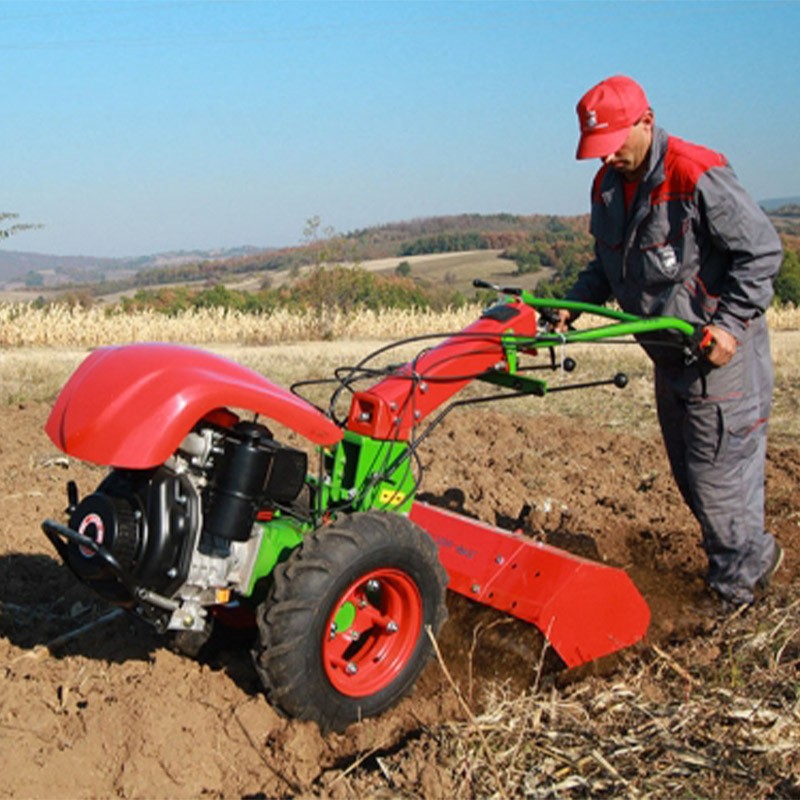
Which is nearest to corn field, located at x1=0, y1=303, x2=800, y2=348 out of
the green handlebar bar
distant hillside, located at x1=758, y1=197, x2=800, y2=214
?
the green handlebar bar

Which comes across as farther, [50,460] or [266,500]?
[50,460]

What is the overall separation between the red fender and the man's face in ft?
5.77

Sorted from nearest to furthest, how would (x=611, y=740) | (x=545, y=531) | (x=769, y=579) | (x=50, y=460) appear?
1. (x=611, y=740)
2. (x=769, y=579)
3. (x=545, y=531)
4. (x=50, y=460)

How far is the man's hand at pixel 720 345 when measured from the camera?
412 centimetres

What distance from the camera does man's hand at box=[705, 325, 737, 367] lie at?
412cm

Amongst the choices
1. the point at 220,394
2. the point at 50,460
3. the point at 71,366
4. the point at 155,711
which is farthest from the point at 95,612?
the point at 71,366

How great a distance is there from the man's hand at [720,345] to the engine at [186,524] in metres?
1.79

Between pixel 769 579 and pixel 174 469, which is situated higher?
pixel 174 469

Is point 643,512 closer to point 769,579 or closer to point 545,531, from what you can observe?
point 545,531

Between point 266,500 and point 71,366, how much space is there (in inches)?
376

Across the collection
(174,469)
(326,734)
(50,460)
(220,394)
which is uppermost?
(220,394)

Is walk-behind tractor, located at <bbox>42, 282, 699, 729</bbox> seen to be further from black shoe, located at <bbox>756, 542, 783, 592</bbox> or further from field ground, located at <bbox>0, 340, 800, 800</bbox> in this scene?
black shoe, located at <bbox>756, 542, 783, 592</bbox>

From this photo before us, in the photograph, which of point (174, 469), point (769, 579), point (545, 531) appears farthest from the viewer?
point (545, 531)

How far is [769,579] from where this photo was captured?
4.64 meters
